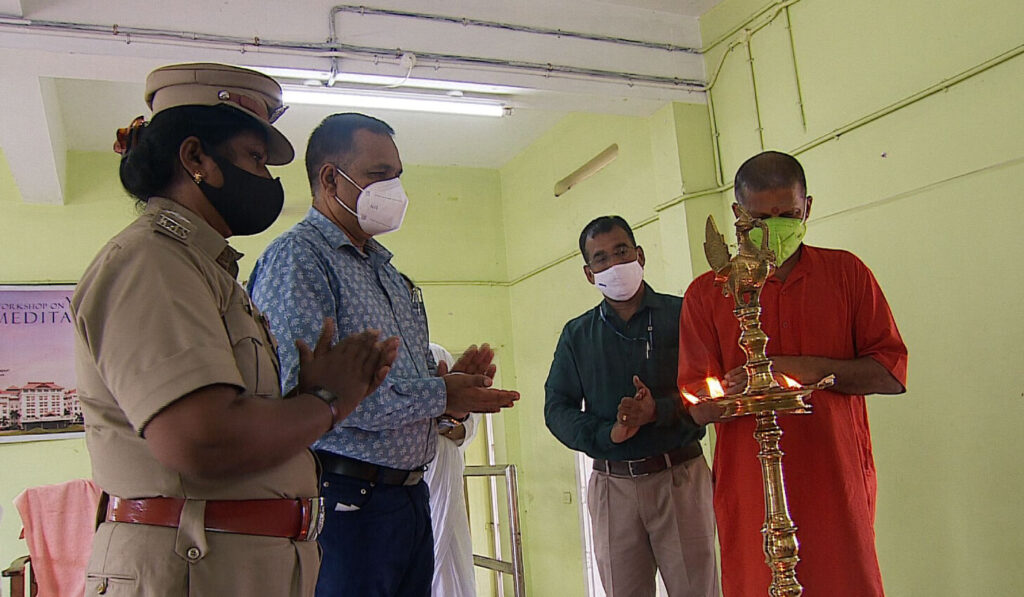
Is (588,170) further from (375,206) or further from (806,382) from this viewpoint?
(806,382)

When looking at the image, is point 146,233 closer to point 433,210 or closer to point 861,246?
point 861,246

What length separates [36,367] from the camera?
5.68 meters

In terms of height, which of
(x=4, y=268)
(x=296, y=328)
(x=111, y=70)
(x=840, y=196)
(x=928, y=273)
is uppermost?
(x=111, y=70)

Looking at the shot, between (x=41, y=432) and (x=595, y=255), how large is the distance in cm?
456

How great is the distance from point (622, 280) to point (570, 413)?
0.54 m

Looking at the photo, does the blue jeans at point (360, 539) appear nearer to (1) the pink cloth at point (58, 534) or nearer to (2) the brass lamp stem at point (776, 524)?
(2) the brass lamp stem at point (776, 524)

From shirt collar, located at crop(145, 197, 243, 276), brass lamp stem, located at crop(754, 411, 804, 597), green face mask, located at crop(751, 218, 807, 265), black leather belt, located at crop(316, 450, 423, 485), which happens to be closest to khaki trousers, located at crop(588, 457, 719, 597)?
green face mask, located at crop(751, 218, 807, 265)

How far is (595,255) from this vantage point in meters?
3.09

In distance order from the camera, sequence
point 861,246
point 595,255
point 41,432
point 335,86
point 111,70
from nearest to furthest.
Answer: point 595,255, point 861,246, point 111,70, point 335,86, point 41,432

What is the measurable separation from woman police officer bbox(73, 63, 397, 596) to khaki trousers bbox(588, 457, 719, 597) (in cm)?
173

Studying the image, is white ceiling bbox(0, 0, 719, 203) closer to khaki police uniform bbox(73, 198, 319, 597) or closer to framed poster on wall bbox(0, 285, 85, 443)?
framed poster on wall bbox(0, 285, 85, 443)

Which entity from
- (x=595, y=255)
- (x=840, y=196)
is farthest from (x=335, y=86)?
(x=840, y=196)

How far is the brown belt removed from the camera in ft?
3.69

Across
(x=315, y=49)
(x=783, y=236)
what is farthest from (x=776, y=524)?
(x=315, y=49)
